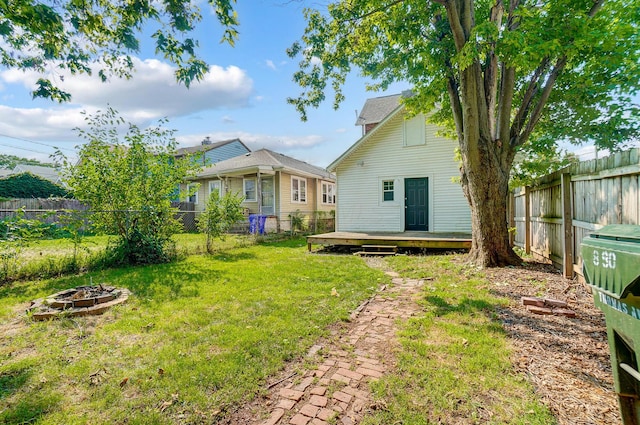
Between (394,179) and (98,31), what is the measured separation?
1040cm

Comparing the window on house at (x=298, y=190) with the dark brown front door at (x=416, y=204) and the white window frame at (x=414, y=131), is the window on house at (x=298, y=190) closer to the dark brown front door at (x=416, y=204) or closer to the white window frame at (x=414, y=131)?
the dark brown front door at (x=416, y=204)

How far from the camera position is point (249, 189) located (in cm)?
1717

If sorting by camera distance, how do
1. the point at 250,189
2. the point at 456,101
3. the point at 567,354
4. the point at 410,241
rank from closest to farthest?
the point at 567,354, the point at 456,101, the point at 410,241, the point at 250,189

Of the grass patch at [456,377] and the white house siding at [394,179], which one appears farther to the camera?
the white house siding at [394,179]

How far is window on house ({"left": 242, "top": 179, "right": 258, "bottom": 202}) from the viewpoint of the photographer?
55.8 feet

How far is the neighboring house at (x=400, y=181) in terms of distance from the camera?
38.3 ft

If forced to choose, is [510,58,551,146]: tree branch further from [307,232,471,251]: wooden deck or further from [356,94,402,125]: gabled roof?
[356,94,402,125]: gabled roof

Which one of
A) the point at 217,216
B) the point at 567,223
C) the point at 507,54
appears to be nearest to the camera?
the point at 567,223

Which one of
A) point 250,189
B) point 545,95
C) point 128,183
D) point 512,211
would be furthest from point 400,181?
point 128,183

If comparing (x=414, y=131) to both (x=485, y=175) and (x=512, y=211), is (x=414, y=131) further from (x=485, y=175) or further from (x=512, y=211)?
(x=485, y=175)

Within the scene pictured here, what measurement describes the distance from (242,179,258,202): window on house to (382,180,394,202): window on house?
7495 millimetres

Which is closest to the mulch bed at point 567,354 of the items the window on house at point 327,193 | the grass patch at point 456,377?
the grass patch at point 456,377

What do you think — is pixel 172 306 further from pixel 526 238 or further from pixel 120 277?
pixel 526 238

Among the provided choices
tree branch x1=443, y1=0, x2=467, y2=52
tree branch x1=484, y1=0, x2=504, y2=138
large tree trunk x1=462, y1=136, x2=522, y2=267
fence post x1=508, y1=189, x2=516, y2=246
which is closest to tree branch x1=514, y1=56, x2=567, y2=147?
tree branch x1=484, y1=0, x2=504, y2=138
